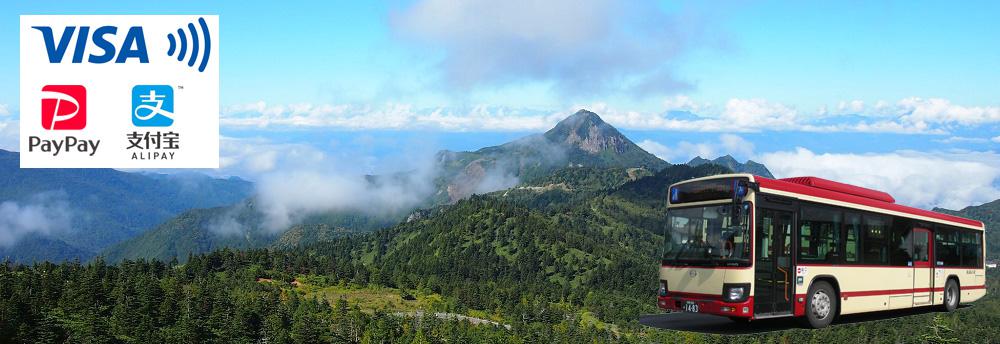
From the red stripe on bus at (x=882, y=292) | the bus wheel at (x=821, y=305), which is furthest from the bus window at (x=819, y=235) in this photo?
the red stripe on bus at (x=882, y=292)

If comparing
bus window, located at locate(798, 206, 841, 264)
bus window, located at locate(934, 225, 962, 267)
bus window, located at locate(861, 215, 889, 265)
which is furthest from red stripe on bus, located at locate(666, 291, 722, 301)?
bus window, located at locate(934, 225, 962, 267)

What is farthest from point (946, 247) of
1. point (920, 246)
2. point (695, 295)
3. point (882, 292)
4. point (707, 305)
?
point (695, 295)

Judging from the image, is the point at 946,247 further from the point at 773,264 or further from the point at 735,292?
the point at 735,292

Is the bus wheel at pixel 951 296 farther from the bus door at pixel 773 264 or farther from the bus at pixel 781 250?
the bus door at pixel 773 264

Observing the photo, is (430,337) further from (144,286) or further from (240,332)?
(144,286)

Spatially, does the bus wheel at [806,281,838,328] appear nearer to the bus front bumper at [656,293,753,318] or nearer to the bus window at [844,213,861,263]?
the bus window at [844,213,861,263]

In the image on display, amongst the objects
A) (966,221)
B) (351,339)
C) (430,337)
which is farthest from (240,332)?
(966,221)
